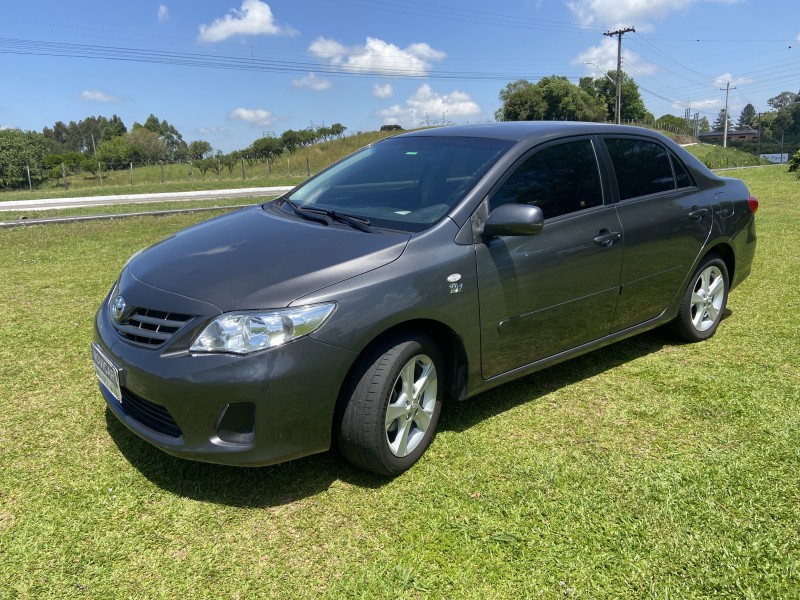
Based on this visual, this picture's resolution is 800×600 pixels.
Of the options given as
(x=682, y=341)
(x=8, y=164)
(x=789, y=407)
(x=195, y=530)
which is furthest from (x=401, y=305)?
(x=8, y=164)

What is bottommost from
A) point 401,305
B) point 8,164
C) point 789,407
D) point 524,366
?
point 789,407

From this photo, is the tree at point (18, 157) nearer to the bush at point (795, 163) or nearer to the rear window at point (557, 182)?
the bush at point (795, 163)

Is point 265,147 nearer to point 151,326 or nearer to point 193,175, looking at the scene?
point 193,175

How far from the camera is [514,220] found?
301 cm

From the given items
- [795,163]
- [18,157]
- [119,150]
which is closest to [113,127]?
[119,150]

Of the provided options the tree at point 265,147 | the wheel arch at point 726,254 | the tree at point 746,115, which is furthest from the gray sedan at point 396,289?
the tree at point 746,115

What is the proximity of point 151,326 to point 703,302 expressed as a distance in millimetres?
4006

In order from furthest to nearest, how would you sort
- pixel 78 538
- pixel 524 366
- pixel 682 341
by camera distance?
pixel 682 341
pixel 524 366
pixel 78 538

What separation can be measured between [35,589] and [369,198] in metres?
2.41

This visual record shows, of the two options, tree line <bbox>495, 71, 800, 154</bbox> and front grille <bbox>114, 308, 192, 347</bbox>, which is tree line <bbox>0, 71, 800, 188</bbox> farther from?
front grille <bbox>114, 308, 192, 347</bbox>

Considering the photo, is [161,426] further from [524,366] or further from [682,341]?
[682,341]

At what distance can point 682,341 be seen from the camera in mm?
4742

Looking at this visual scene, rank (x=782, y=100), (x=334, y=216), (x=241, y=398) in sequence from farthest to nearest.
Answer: (x=782, y=100), (x=334, y=216), (x=241, y=398)

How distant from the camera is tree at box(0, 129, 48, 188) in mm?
39947
